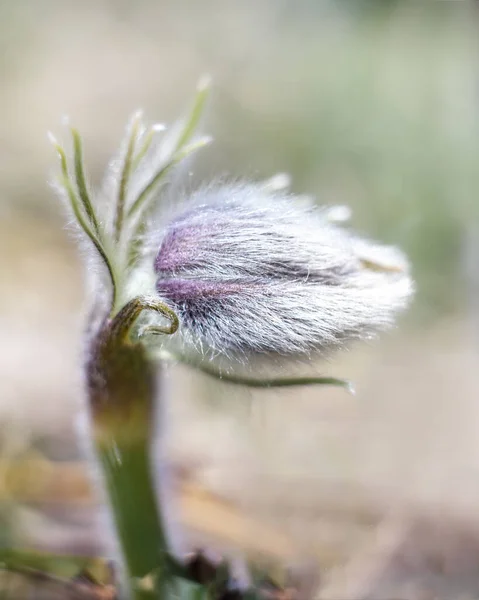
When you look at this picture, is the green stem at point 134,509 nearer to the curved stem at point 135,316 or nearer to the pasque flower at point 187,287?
the pasque flower at point 187,287

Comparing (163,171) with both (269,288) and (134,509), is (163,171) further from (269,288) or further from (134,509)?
(134,509)

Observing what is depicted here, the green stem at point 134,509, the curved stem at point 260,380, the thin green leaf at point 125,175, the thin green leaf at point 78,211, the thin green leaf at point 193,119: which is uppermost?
the thin green leaf at point 193,119

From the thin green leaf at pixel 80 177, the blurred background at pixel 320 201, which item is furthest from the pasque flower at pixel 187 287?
the blurred background at pixel 320 201

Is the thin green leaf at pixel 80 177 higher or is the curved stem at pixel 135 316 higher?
the thin green leaf at pixel 80 177

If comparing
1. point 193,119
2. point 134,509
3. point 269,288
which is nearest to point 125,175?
point 193,119

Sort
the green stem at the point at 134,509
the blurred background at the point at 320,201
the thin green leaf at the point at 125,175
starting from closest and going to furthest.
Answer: the thin green leaf at the point at 125,175, the green stem at the point at 134,509, the blurred background at the point at 320,201

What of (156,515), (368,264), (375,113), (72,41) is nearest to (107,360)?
(156,515)
